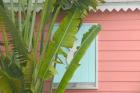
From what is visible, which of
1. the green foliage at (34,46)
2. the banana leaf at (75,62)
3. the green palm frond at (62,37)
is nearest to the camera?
the green foliage at (34,46)

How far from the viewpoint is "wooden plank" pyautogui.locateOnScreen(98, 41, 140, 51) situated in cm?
382

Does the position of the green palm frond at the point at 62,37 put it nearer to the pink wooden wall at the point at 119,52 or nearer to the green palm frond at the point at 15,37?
the green palm frond at the point at 15,37

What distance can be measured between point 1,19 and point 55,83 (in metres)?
1.14

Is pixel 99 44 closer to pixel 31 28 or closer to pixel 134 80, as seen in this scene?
pixel 134 80

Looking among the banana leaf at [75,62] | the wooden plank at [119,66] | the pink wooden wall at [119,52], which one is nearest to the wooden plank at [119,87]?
the pink wooden wall at [119,52]

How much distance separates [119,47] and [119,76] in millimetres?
280

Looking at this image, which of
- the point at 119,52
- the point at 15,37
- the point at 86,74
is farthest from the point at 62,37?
the point at 119,52

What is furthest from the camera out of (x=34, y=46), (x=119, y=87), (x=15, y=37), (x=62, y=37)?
(x=119, y=87)

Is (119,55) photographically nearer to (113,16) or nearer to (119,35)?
(119,35)

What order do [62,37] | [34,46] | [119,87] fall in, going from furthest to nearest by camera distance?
[119,87] → [34,46] → [62,37]

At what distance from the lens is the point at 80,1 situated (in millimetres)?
3416

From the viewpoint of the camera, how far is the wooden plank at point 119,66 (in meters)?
3.80

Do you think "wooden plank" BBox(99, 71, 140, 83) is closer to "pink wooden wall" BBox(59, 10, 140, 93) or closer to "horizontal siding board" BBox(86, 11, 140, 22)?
"pink wooden wall" BBox(59, 10, 140, 93)

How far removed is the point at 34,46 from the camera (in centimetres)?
337
